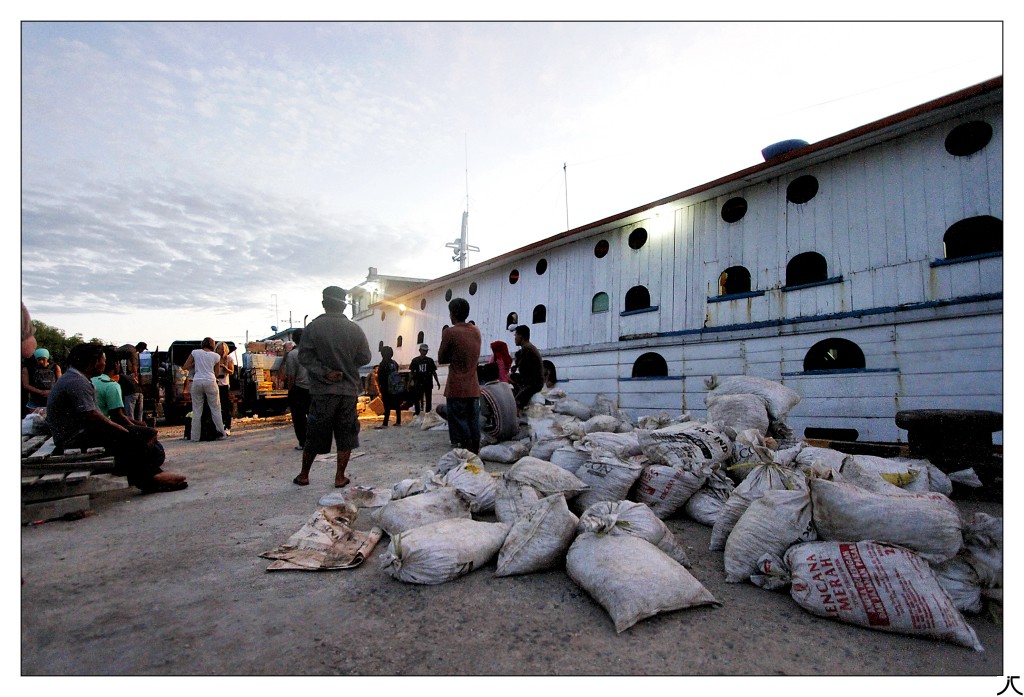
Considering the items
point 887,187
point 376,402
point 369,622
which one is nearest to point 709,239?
point 887,187

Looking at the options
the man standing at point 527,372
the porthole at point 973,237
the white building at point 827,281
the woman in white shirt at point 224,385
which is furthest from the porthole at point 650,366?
the woman in white shirt at point 224,385

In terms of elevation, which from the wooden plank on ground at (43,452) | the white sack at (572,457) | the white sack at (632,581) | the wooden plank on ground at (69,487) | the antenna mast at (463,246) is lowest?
the white sack at (632,581)

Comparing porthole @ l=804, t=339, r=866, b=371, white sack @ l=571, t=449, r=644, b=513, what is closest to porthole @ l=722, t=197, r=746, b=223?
porthole @ l=804, t=339, r=866, b=371

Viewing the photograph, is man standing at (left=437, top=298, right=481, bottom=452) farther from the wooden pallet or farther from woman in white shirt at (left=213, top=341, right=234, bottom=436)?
woman in white shirt at (left=213, top=341, right=234, bottom=436)

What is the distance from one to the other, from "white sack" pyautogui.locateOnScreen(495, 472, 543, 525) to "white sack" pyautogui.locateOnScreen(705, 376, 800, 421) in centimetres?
294

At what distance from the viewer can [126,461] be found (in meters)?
3.55

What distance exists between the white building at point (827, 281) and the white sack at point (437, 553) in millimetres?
5601

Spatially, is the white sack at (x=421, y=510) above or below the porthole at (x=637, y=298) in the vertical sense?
below

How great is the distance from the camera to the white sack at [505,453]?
496cm

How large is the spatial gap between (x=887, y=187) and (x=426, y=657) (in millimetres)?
7124

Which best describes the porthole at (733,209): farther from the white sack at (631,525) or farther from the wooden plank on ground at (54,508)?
the wooden plank on ground at (54,508)

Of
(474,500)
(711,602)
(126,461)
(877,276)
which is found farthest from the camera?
(877,276)

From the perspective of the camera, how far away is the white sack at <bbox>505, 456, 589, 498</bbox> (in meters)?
2.79
